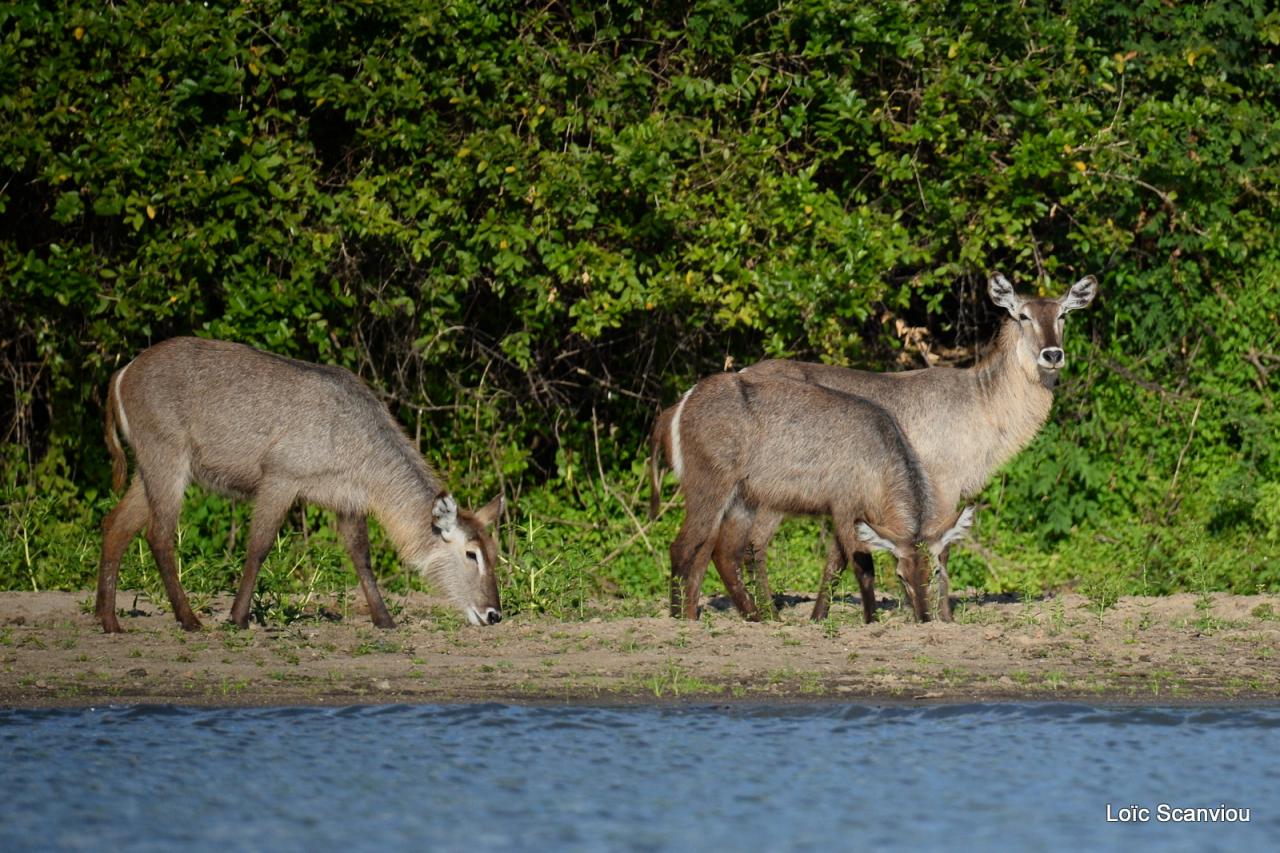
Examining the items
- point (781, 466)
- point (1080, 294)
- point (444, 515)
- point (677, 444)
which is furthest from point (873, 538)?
point (1080, 294)

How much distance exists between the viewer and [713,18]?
9789mm

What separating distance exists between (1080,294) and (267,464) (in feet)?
15.3

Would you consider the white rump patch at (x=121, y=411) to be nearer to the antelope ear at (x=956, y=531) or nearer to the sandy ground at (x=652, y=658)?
the sandy ground at (x=652, y=658)

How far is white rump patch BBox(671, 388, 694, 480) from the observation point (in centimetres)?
886

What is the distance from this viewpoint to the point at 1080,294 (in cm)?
958

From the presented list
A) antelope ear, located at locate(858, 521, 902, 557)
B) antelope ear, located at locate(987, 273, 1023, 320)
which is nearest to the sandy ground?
antelope ear, located at locate(858, 521, 902, 557)

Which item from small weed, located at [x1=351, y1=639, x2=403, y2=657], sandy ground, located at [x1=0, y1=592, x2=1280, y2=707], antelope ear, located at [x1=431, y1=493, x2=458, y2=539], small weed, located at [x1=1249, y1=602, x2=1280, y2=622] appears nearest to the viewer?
sandy ground, located at [x1=0, y1=592, x2=1280, y2=707]

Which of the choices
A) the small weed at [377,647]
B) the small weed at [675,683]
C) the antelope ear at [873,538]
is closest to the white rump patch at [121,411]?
the small weed at [377,647]

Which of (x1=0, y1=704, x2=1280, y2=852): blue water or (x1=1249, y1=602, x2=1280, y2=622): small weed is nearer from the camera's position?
(x1=0, y1=704, x2=1280, y2=852): blue water

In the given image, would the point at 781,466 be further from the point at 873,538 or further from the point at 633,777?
the point at 633,777

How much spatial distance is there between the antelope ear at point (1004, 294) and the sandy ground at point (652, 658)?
171 centimetres

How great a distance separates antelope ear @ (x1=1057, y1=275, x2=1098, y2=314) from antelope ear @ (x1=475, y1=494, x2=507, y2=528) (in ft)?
11.0

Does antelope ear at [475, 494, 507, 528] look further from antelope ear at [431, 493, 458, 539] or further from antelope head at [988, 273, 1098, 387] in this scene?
antelope head at [988, 273, 1098, 387]

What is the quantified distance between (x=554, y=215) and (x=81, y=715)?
423 cm
